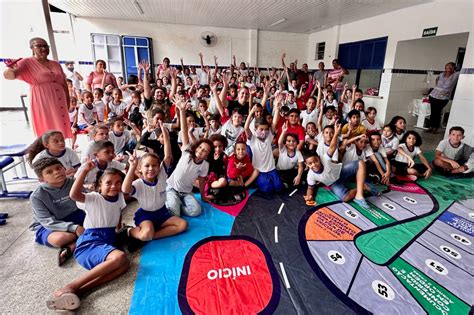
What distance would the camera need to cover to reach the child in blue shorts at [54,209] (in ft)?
6.68

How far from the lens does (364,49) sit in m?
8.00

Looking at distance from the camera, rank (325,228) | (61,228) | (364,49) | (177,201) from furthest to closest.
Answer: (364,49) < (177,201) < (325,228) < (61,228)

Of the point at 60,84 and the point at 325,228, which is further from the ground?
the point at 60,84

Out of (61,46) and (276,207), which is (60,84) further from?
(61,46)

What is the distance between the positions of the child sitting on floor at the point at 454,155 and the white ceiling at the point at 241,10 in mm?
3903

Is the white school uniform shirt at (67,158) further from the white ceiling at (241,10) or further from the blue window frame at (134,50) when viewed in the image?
the blue window frame at (134,50)

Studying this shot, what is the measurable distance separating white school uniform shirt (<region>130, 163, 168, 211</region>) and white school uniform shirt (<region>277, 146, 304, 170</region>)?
1.75 metres

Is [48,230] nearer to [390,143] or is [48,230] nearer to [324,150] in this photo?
[324,150]

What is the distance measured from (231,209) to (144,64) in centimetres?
298

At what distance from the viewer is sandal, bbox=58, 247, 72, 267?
1999mm

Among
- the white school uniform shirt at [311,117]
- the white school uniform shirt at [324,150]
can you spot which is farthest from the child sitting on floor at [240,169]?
the white school uniform shirt at [311,117]

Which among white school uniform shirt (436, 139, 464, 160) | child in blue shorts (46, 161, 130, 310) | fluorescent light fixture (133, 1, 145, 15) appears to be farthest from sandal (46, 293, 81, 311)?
fluorescent light fixture (133, 1, 145, 15)

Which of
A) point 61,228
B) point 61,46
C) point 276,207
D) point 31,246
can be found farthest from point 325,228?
point 61,46

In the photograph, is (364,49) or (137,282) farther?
(364,49)
